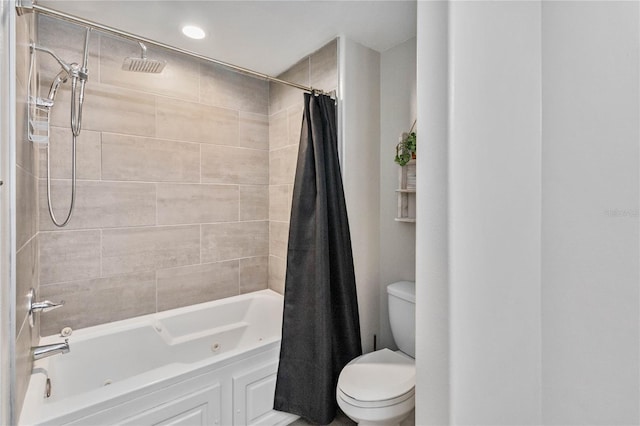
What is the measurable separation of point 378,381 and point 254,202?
1571mm

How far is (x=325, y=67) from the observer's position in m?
2.09

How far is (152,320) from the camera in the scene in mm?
1986

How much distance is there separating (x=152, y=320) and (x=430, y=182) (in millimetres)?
2206

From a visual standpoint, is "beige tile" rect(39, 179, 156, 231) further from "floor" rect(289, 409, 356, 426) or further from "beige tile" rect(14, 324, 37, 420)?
"floor" rect(289, 409, 356, 426)

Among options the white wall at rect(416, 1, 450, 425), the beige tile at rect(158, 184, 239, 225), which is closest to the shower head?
the beige tile at rect(158, 184, 239, 225)

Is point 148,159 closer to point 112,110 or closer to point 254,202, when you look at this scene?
point 112,110

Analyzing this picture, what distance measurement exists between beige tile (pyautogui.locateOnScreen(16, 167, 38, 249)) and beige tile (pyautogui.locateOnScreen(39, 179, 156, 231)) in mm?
157

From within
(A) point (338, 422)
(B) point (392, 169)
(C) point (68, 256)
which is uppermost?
(B) point (392, 169)

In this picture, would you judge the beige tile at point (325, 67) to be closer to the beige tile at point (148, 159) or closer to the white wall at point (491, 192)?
the beige tile at point (148, 159)

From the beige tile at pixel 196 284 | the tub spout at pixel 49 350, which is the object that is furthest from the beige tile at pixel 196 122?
the tub spout at pixel 49 350

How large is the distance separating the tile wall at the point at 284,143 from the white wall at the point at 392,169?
418 mm

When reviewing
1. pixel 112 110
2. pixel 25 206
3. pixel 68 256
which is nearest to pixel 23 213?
pixel 25 206

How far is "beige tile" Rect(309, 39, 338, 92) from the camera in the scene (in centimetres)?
202

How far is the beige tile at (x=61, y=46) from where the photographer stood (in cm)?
171
